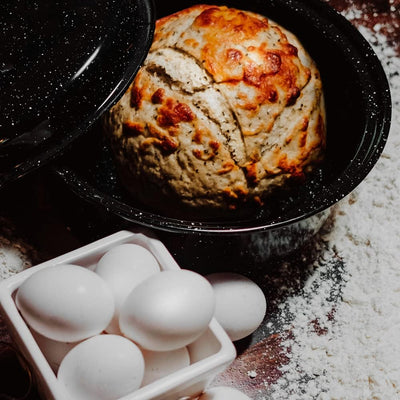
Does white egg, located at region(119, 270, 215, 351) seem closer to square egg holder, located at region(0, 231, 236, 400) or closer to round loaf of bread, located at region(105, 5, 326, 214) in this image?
square egg holder, located at region(0, 231, 236, 400)

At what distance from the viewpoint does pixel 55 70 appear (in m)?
0.74

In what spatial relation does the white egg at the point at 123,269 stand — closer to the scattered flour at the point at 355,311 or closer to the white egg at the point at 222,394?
the white egg at the point at 222,394

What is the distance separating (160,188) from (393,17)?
63 centimetres

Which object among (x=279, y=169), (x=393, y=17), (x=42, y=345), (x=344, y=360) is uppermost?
(x=393, y=17)

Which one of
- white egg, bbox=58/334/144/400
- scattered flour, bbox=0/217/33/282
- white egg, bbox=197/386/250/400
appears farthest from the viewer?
scattered flour, bbox=0/217/33/282

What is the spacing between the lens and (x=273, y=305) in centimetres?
99

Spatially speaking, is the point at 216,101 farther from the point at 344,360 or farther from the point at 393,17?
the point at 393,17

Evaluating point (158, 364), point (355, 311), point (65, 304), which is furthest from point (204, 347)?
point (355, 311)

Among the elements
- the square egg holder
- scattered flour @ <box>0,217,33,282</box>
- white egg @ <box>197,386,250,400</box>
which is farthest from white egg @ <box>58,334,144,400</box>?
scattered flour @ <box>0,217,33,282</box>

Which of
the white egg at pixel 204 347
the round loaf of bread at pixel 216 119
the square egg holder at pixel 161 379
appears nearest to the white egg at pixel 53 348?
the square egg holder at pixel 161 379

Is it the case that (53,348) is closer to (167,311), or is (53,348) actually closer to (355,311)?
(167,311)

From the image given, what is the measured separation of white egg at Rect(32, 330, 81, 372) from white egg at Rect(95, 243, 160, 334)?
0.05 metres

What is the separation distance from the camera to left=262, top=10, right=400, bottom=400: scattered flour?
92cm

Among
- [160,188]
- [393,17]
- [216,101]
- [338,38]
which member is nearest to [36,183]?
[160,188]
